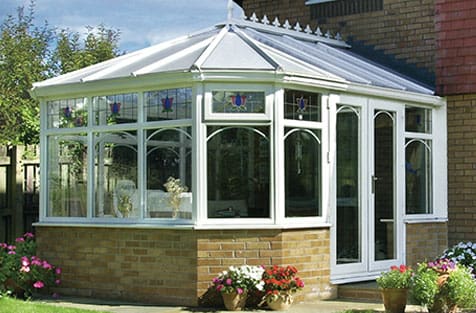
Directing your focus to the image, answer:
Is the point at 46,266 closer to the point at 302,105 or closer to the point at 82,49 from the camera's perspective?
the point at 302,105

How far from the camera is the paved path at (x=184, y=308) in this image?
31.2 feet

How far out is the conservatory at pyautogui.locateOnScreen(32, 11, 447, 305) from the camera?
9.85 meters

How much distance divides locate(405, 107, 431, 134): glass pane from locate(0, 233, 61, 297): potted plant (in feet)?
16.8

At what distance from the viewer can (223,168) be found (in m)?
9.95

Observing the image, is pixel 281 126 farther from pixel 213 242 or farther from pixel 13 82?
pixel 13 82

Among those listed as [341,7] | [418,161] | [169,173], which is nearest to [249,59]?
A: [169,173]

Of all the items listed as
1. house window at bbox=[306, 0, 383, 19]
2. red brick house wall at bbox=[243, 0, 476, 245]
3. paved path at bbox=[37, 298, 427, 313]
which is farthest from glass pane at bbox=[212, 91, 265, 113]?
house window at bbox=[306, 0, 383, 19]

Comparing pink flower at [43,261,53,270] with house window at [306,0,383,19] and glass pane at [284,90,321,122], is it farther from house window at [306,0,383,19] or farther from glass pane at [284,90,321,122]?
house window at [306,0,383,19]

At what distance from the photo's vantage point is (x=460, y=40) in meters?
12.8

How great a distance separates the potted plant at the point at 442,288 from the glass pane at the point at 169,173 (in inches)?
106

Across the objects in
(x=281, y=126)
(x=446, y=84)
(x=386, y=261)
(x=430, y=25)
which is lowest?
(x=386, y=261)

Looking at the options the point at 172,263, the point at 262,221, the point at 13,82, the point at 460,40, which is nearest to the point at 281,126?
the point at 262,221

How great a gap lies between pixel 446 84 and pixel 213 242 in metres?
4.88

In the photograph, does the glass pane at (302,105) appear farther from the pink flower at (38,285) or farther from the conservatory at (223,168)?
the pink flower at (38,285)
